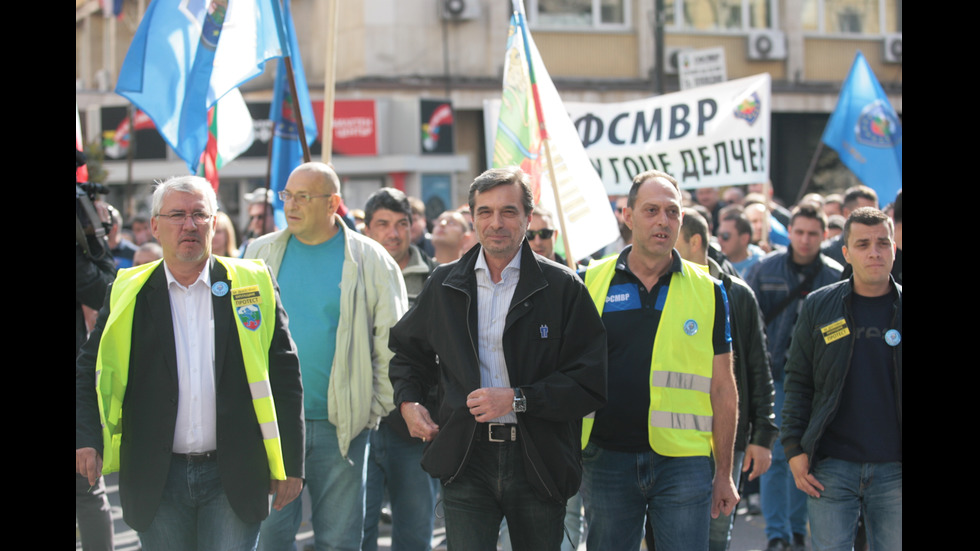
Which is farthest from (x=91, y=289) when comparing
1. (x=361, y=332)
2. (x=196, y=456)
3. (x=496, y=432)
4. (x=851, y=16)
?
(x=851, y=16)

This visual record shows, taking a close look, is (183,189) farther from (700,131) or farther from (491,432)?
(700,131)

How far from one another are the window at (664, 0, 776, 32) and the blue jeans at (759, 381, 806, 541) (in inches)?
688

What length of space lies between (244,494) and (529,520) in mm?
1068

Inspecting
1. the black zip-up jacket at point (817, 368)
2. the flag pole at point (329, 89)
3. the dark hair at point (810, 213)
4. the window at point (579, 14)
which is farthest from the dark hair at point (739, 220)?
the window at point (579, 14)

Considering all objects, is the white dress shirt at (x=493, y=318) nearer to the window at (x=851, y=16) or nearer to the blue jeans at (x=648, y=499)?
the blue jeans at (x=648, y=499)

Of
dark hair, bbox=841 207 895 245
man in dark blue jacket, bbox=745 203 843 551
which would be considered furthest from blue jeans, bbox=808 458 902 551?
man in dark blue jacket, bbox=745 203 843 551

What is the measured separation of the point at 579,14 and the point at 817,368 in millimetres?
18651

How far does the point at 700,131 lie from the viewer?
33.6 ft

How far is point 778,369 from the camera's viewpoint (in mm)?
7332

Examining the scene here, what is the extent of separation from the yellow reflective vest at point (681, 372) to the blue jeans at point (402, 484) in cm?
139

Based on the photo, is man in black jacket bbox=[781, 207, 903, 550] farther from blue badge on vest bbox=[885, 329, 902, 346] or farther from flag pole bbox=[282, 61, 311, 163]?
flag pole bbox=[282, 61, 311, 163]

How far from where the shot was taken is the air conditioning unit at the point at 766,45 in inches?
916

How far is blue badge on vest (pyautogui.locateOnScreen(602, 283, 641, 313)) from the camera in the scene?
452 centimetres

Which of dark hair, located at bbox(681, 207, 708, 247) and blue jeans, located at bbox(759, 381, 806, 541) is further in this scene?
blue jeans, located at bbox(759, 381, 806, 541)
